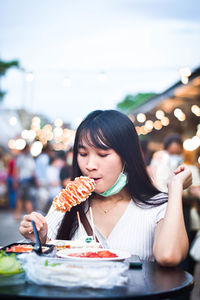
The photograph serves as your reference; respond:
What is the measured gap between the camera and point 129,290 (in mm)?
1702

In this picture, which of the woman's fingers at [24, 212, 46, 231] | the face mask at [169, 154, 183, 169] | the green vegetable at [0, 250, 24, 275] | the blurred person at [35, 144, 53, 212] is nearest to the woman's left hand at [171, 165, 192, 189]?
the woman's fingers at [24, 212, 46, 231]

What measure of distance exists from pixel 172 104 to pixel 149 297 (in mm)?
11853

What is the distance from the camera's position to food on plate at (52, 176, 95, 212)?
2715 mm

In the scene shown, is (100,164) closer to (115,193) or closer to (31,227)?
(115,193)

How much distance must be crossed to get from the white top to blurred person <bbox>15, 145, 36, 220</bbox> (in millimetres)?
9716

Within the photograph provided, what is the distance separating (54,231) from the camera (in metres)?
3.05

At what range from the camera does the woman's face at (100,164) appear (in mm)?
2754

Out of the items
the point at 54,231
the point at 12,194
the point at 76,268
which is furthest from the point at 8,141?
the point at 76,268

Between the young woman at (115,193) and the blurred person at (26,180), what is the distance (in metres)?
9.53

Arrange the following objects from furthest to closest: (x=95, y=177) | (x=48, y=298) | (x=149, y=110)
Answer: (x=149, y=110) → (x=95, y=177) → (x=48, y=298)

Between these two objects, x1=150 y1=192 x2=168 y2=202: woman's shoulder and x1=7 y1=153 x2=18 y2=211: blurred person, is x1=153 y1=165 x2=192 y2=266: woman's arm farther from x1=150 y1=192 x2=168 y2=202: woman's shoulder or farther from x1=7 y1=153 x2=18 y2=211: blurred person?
x1=7 y1=153 x2=18 y2=211: blurred person

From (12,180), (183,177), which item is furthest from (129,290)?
(12,180)

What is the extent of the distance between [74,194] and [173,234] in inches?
30.7

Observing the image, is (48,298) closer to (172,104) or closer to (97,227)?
(97,227)
